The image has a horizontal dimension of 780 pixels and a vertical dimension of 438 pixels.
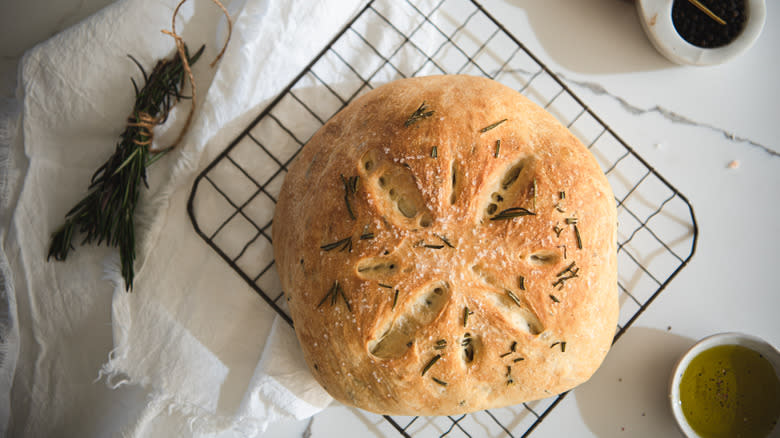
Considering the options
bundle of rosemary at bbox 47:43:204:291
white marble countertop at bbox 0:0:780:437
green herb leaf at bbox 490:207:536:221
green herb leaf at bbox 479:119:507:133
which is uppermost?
white marble countertop at bbox 0:0:780:437

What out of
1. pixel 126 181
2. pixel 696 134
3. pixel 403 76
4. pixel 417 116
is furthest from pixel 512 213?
pixel 126 181

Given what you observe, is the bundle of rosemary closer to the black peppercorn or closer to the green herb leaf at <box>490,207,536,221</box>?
the green herb leaf at <box>490,207,536,221</box>

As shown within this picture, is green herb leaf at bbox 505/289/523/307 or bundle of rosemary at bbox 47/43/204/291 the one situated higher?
green herb leaf at bbox 505/289/523/307

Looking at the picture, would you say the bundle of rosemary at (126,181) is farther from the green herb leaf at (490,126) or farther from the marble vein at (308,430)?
the green herb leaf at (490,126)

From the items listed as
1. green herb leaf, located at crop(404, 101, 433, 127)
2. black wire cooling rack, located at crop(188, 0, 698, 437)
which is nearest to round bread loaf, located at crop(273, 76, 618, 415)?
green herb leaf, located at crop(404, 101, 433, 127)

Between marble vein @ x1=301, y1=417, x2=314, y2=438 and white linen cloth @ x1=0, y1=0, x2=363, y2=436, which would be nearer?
white linen cloth @ x1=0, y1=0, x2=363, y2=436

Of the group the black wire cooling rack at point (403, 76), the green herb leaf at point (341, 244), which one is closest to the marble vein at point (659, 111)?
the black wire cooling rack at point (403, 76)

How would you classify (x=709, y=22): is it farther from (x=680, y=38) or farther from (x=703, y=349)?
(x=703, y=349)
